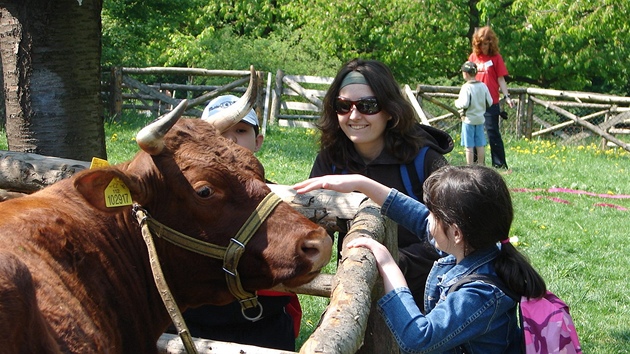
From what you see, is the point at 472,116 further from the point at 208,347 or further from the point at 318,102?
the point at 208,347

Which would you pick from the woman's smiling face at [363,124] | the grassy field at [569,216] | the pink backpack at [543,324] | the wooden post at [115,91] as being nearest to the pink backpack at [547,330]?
the pink backpack at [543,324]

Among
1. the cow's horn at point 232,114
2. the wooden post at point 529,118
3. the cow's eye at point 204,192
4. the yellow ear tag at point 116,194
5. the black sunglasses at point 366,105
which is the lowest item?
the wooden post at point 529,118

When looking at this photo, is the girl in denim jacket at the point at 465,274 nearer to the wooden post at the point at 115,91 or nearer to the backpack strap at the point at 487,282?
the backpack strap at the point at 487,282

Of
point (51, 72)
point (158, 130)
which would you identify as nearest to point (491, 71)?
point (51, 72)

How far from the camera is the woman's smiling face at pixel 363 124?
158 inches

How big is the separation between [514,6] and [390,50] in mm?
4514

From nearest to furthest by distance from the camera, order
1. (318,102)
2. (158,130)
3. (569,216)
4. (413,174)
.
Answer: (158,130)
(413,174)
(569,216)
(318,102)

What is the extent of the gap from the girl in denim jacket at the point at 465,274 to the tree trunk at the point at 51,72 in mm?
2679

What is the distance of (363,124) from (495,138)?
9.52m

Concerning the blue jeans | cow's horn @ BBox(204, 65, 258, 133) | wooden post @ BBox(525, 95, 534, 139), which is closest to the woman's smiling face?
cow's horn @ BBox(204, 65, 258, 133)

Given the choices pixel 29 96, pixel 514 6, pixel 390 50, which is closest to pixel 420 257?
pixel 29 96

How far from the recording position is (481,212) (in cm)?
293

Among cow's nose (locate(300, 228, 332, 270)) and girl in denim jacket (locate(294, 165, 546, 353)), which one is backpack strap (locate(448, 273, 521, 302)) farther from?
cow's nose (locate(300, 228, 332, 270))

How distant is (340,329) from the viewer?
2.27 m
